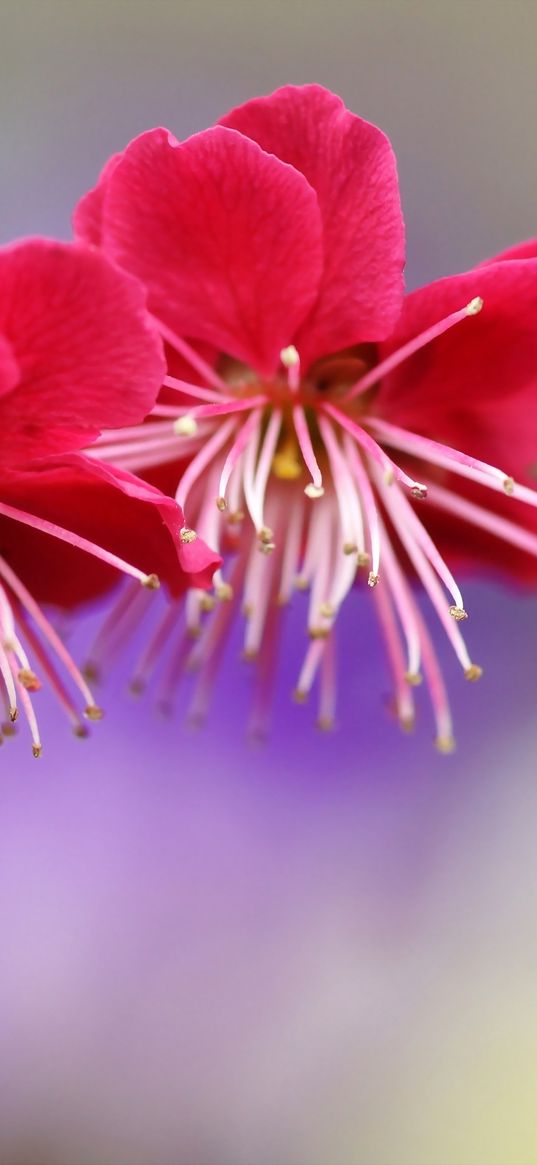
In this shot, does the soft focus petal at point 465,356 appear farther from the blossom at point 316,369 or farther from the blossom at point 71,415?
the blossom at point 71,415

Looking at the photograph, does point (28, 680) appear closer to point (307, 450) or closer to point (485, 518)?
point (307, 450)

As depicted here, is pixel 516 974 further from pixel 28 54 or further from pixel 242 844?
pixel 28 54

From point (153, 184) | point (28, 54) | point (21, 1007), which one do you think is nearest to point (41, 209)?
point (28, 54)

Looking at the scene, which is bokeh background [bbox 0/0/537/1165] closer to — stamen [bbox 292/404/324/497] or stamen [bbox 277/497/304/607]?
stamen [bbox 277/497/304/607]

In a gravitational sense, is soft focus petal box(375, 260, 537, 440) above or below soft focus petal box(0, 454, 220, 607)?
above

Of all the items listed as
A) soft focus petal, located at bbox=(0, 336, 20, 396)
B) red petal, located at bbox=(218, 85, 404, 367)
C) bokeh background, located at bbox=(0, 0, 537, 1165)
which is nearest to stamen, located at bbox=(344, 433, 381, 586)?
red petal, located at bbox=(218, 85, 404, 367)

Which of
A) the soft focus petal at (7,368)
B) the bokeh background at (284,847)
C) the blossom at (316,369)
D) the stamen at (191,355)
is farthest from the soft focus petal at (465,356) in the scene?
the bokeh background at (284,847)
